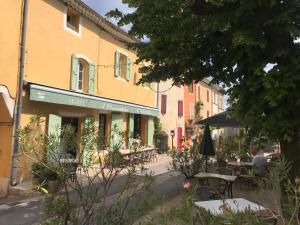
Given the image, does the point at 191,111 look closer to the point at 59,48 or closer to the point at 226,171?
the point at 59,48

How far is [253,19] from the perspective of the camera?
19.4ft

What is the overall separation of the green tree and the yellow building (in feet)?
14.8

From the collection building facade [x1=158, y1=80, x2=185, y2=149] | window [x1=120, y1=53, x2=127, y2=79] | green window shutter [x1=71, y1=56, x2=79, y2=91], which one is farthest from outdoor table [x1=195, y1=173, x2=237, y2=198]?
building facade [x1=158, y1=80, x2=185, y2=149]

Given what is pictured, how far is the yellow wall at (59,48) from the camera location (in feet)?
39.0

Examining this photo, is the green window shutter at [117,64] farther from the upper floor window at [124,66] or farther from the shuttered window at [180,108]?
the shuttered window at [180,108]

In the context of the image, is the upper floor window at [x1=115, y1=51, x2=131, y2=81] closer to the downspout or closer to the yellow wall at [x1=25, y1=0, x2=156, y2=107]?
the yellow wall at [x1=25, y1=0, x2=156, y2=107]

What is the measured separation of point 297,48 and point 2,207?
25.5 ft

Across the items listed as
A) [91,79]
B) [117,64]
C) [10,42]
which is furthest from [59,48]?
[117,64]

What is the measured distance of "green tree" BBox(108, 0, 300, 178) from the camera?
216 inches

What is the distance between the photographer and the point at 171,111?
84.9ft

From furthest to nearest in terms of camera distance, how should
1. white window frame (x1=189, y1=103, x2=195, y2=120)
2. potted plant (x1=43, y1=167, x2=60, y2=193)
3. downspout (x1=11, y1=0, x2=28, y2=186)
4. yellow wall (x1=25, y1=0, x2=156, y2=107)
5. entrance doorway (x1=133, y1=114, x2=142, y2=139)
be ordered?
white window frame (x1=189, y1=103, x2=195, y2=120), entrance doorway (x1=133, y1=114, x2=142, y2=139), yellow wall (x1=25, y1=0, x2=156, y2=107), downspout (x1=11, y1=0, x2=28, y2=186), potted plant (x1=43, y1=167, x2=60, y2=193)

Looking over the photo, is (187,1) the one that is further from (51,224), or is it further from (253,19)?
(51,224)

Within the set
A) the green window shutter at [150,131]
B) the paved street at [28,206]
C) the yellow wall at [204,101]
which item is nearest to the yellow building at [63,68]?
the paved street at [28,206]

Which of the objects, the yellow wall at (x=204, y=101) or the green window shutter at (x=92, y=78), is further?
the yellow wall at (x=204, y=101)
